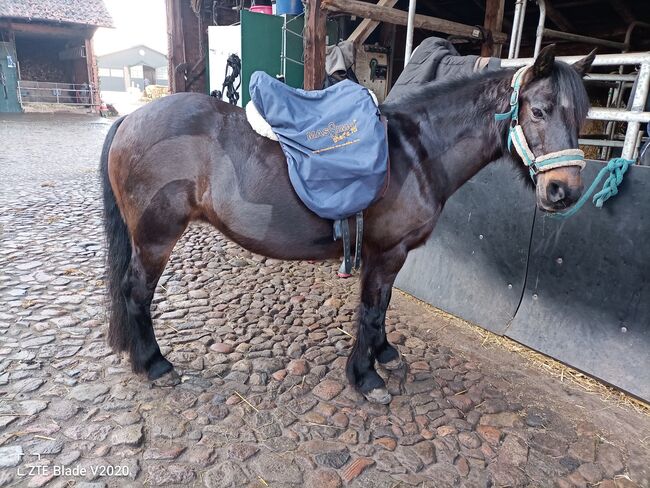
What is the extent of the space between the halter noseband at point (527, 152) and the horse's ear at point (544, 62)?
0.24 feet

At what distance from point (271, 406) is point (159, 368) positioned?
76cm

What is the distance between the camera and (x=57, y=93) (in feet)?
78.0

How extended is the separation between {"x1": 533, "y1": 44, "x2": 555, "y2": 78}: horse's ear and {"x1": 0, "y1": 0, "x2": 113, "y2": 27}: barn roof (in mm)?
27038

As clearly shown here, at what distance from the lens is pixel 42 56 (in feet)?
83.4

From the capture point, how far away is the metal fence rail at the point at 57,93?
922 inches

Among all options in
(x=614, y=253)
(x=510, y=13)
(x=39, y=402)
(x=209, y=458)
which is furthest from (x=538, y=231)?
(x=510, y=13)

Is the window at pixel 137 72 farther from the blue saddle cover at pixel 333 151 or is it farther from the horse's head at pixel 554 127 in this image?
the horse's head at pixel 554 127

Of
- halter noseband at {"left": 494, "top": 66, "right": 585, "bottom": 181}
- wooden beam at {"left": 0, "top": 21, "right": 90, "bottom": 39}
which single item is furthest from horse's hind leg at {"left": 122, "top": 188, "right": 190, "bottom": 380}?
wooden beam at {"left": 0, "top": 21, "right": 90, "bottom": 39}

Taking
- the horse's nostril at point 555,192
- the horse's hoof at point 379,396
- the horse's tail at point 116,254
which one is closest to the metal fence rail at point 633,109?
the horse's nostril at point 555,192

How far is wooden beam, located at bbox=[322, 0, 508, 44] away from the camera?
4.60 meters

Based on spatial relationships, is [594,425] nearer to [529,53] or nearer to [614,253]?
[614,253]

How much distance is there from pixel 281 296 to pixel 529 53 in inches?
314

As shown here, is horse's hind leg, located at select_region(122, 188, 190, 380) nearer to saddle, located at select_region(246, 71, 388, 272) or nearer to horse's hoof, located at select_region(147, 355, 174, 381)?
horse's hoof, located at select_region(147, 355, 174, 381)

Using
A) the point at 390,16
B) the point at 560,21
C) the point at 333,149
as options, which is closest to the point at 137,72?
the point at 560,21
